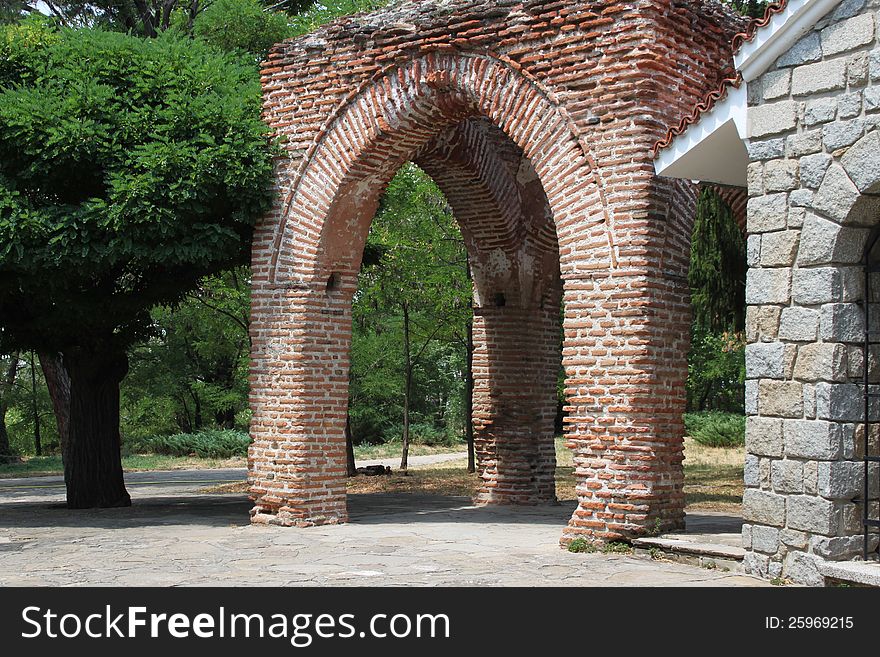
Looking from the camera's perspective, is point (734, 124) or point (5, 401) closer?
point (734, 124)

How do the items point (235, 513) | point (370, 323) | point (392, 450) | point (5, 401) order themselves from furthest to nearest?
point (5, 401) < point (392, 450) < point (370, 323) < point (235, 513)

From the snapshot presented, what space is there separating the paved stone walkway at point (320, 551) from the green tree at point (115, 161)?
257cm

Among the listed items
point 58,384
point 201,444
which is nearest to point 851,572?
point 58,384

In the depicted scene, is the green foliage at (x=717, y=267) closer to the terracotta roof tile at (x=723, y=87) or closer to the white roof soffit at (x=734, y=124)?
the white roof soffit at (x=734, y=124)

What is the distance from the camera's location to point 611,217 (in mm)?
8750

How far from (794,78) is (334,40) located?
5102 mm

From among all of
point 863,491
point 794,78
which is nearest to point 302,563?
point 863,491

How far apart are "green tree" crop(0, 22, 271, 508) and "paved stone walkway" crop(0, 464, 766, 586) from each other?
257 cm

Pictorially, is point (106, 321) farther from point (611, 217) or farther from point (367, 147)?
point (611, 217)

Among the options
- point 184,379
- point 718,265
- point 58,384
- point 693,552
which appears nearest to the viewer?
point 693,552

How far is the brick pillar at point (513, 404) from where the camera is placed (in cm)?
1270

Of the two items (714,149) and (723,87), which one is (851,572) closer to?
(714,149)

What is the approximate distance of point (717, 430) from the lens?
2656cm

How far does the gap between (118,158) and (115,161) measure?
5 centimetres
